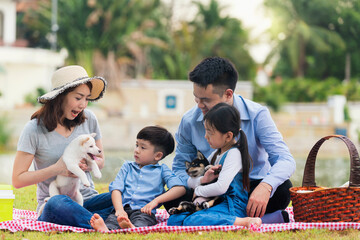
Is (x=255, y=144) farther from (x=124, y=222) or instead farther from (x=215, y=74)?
(x=124, y=222)

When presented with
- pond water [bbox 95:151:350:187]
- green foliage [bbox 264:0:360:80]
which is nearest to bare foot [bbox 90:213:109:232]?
pond water [bbox 95:151:350:187]

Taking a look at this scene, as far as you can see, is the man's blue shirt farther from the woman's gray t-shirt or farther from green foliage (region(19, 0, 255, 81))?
green foliage (region(19, 0, 255, 81))

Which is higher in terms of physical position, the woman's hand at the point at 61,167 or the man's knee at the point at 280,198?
the woman's hand at the point at 61,167

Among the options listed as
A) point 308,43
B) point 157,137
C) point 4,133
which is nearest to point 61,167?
point 157,137

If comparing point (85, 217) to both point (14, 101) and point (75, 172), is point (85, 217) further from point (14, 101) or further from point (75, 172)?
point (14, 101)

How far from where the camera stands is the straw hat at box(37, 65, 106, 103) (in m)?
3.72

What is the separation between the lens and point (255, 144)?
156 inches

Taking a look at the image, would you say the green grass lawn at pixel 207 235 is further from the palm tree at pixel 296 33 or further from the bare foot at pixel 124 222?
the palm tree at pixel 296 33

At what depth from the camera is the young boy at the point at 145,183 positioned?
3.74 metres

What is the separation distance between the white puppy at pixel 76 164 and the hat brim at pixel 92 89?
1.07 ft

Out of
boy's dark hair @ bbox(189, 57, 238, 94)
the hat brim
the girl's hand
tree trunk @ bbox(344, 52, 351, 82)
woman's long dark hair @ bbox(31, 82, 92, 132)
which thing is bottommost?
the girl's hand

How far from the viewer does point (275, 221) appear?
3824mm

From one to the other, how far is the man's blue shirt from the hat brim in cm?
65

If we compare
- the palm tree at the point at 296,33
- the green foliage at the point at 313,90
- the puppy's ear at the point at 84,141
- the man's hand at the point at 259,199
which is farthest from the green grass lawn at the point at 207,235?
the palm tree at the point at 296,33
